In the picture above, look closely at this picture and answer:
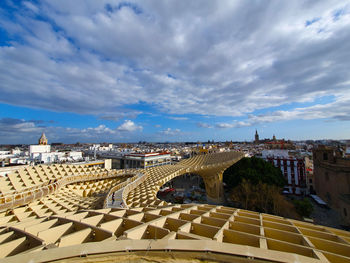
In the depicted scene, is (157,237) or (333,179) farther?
(333,179)

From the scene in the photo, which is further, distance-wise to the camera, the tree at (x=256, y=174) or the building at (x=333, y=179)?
the tree at (x=256, y=174)

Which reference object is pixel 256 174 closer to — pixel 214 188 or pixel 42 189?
pixel 214 188

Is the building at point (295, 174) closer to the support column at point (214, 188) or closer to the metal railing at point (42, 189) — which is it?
the support column at point (214, 188)

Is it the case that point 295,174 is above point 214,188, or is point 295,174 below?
above

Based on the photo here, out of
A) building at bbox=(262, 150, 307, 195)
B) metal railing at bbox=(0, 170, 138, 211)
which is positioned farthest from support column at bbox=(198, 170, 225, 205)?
metal railing at bbox=(0, 170, 138, 211)

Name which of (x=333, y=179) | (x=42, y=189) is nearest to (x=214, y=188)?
(x=333, y=179)

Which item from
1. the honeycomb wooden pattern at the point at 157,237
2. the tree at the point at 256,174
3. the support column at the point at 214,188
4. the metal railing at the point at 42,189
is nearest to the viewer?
the honeycomb wooden pattern at the point at 157,237

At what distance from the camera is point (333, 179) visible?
3034cm

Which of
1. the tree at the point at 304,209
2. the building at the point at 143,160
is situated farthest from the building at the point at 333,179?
the building at the point at 143,160

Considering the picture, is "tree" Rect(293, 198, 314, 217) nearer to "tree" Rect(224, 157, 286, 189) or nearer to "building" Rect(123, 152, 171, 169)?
"tree" Rect(224, 157, 286, 189)

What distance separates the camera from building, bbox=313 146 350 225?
2611cm

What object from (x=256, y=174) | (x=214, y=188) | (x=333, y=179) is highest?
(x=256, y=174)

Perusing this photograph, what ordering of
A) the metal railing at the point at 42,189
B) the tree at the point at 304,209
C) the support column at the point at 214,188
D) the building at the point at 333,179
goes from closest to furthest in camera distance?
the metal railing at the point at 42,189
the tree at the point at 304,209
the building at the point at 333,179
the support column at the point at 214,188

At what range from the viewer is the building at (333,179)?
2611cm
